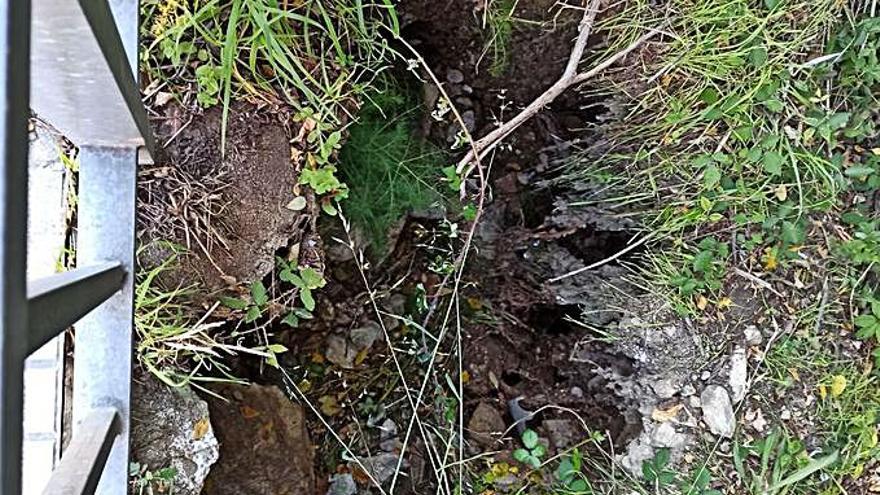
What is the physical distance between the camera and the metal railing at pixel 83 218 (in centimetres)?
42

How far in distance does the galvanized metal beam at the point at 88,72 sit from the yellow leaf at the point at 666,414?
1143 millimetres

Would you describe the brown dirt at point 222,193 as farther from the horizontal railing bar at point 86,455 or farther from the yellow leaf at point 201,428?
the horizontal railing bar at point 86,455

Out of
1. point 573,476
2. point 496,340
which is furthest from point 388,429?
point 573,476

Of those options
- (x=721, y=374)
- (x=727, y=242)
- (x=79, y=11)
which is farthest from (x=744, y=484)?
(x=79, y=11)

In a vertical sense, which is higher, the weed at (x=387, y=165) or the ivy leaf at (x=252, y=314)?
the weed at (x=387, y=165)

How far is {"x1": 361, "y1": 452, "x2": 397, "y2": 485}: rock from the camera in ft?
5.45

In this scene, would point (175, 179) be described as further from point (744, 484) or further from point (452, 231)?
point (744, 484)

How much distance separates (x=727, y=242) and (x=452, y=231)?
0.58 m

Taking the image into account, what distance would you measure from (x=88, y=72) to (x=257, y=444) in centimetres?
87

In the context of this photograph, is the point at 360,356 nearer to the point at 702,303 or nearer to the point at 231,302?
the point at 231,302

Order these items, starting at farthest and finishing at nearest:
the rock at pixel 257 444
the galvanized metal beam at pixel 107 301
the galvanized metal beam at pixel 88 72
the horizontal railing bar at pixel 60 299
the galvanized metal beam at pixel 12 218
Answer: the rock at pixel 257 444 < the galvanized metal beam at pixel 107 301 < the galvanized metal beam at pixel 88 72 < the horizontal railing bar at pixel 60 299 < the galvanized metal beam at pixel 12 218

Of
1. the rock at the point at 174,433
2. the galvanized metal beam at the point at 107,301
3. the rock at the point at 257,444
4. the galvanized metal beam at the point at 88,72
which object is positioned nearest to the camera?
the galvanized metal beam at the point at 88,72

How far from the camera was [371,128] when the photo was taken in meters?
1.54

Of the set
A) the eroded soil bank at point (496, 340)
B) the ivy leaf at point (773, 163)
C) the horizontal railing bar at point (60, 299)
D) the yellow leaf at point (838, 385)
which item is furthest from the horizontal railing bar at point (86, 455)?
the yellow leaf at point (838, 385)
